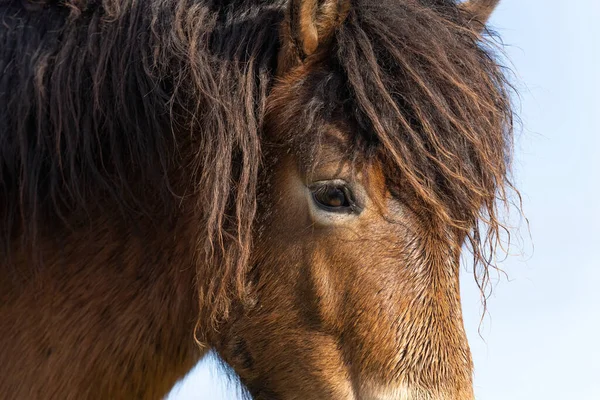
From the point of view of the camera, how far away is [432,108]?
9.61 ft

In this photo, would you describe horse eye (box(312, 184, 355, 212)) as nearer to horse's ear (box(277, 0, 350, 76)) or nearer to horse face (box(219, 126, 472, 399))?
horse face (box(219, 126, 472, 399))

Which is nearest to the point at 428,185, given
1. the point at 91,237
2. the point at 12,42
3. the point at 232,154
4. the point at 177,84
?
the point at 232,154

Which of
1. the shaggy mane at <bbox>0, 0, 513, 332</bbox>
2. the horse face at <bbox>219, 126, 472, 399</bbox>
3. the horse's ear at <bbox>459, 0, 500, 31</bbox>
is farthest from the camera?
the horse's ear at <bbox>459, 0, 500, 31</bbox>

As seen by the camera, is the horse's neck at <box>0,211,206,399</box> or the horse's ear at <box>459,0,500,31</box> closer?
the horse's neck at <box>0,211,206,399</box>

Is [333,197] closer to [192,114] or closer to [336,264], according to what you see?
[336,264]

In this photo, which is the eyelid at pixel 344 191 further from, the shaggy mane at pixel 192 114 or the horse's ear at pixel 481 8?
the horse's ear at pixel 481 8

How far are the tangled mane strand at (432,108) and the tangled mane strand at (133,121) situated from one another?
1.41 feet

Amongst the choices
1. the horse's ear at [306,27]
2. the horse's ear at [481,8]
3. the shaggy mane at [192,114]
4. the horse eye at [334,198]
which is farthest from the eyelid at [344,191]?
the horse's ear at [481,8]

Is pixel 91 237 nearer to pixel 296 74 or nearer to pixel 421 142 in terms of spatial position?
pixel 296 74

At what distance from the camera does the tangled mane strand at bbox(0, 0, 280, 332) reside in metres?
2.83

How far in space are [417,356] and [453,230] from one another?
1.72 ft

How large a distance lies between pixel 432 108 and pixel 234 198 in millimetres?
841

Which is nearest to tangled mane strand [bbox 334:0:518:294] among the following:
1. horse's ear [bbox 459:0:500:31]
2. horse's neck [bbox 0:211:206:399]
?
horse's ear [bbox 459:0:500:31]

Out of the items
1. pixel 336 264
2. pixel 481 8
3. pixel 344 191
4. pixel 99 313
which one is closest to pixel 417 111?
pixel 344 191
